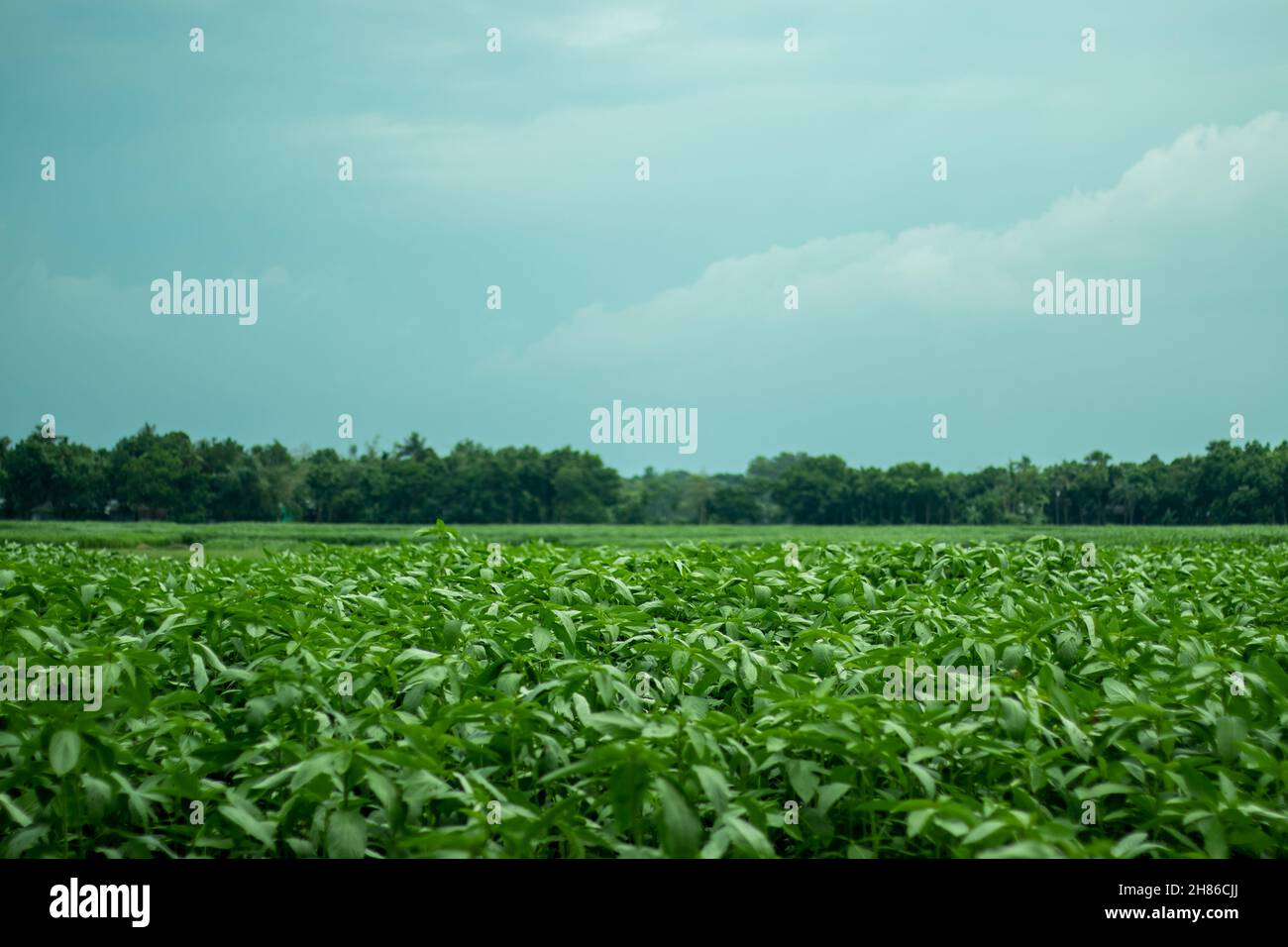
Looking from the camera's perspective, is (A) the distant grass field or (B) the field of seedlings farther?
(A) the distant grass field

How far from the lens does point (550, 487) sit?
35.1m

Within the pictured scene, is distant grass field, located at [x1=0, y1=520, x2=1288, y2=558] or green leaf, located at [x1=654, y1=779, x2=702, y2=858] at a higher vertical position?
green leaf, located at [x1=654, y1=779, x2=702, y2=858]

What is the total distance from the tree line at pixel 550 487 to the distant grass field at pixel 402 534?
0.56 meters

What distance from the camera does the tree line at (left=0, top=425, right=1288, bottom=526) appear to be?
1057 inches

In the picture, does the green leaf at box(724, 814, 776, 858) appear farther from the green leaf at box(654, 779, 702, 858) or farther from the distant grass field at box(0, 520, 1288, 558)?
the distant grass field at box(0, 520, 1288, 558)

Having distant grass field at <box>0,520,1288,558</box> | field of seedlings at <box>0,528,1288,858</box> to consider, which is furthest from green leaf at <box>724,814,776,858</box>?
distant grass field at <box>0,520,1288,558</box>

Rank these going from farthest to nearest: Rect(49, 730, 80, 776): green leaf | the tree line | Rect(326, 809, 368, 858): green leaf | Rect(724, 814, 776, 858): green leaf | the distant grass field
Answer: the tree line
the distant grass field
Rect(49, 730, 80, 776): green leaf
Rect(326, 809, 368, 858): green leaf
Rect(724, 814, 776, 858): green leaf

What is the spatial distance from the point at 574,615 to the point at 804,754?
50.1 inches

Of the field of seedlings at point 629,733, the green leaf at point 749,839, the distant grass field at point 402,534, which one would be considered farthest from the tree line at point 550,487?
the green leaf at point 749,839

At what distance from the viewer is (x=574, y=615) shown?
11.4ft

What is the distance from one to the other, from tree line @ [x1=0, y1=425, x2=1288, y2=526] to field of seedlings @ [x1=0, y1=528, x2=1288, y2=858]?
75.1ft

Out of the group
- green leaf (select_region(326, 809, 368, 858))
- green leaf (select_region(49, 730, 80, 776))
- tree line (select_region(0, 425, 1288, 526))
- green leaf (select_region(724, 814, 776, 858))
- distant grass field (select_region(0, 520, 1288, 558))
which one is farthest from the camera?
tree line (select_region(0, 425, 1288, 526))
